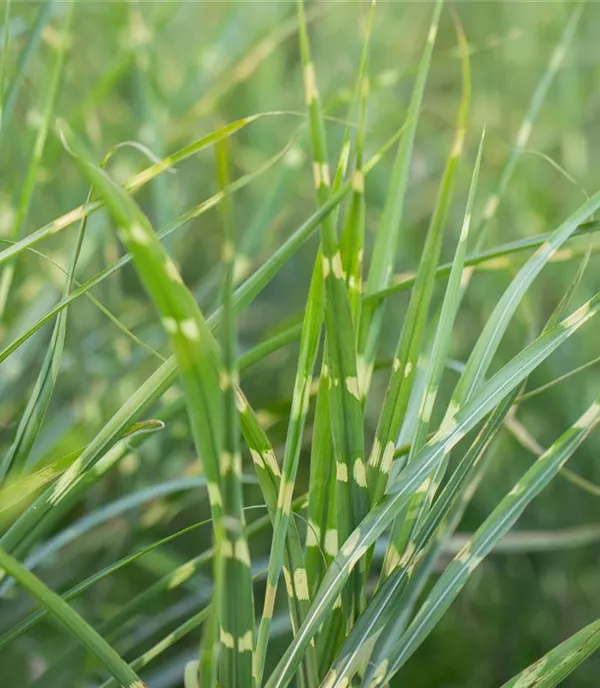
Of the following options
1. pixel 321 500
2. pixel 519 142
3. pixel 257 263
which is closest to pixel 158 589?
pixel 321 500

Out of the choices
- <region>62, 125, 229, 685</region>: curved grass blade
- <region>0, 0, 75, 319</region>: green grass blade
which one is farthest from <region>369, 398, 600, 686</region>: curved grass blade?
<region>0, 0, 75, 319</region>: green grass blade

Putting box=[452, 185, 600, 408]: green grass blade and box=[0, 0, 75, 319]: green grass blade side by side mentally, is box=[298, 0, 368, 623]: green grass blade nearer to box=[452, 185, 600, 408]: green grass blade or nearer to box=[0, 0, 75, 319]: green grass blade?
box=[452, 185, 600, 408]: green grass blade

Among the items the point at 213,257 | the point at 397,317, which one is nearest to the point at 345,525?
the point at 397,317

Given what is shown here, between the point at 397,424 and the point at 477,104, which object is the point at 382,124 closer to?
the point at 397,424

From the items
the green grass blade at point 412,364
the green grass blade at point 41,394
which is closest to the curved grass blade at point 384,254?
the green grass blade at point 412,364

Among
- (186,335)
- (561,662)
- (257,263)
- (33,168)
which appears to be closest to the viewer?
(186,335)

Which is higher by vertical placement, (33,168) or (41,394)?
(33,168)

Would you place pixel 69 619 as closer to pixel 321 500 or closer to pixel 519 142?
pixel 321 500

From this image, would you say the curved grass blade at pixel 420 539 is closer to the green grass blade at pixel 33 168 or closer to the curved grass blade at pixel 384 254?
the curved grass blade at pixel 384 254
